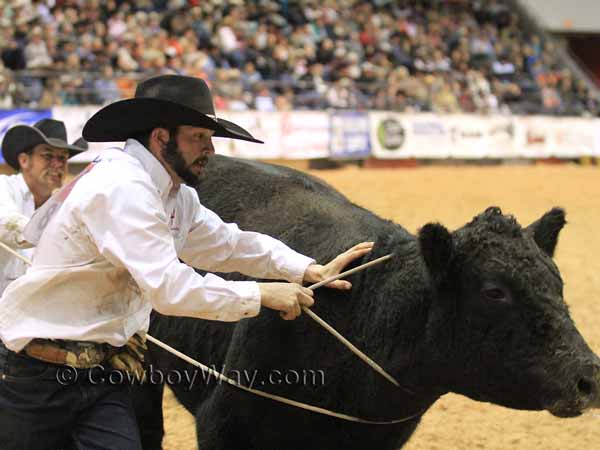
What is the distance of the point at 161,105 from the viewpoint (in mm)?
2984

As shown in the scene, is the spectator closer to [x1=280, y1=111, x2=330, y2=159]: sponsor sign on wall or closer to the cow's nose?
[x1=280, y1=111, x2=330, y2=159]: sponsor sign on wall

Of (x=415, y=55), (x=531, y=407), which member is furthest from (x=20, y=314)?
(x=415, y=55)

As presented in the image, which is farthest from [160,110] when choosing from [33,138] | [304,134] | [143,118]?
[304,134]

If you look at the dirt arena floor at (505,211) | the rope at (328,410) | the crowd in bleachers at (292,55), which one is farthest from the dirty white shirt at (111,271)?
the crowd in bleachers at (292,55)

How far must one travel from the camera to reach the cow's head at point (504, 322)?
116 inches

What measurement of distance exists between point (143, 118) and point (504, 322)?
1435 mm

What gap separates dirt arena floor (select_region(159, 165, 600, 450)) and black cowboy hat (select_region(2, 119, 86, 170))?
6.36 feet

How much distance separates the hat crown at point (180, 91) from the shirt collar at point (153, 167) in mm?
194

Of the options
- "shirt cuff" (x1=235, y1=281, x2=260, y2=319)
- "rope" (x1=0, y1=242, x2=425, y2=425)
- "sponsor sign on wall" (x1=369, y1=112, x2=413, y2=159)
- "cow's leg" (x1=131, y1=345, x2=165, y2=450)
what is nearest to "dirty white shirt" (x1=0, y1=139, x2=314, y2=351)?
"shirt cuff" (x1=235, y1=281, x2=260, y2=319)

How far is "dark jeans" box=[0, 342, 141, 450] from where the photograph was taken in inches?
117

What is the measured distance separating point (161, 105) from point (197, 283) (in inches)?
24.9

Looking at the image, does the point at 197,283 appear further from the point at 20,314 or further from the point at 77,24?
the point at 77,24

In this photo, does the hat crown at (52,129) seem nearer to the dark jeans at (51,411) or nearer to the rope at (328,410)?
the rope at (328,410)

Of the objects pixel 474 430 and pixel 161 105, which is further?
pixel 474 430
